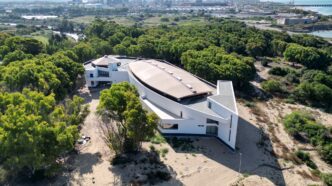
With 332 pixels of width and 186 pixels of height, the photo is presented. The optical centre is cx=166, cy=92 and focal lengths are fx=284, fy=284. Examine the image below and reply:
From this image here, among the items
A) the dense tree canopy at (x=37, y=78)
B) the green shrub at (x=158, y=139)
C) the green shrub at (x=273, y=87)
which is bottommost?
the green shrub at (x=158, y=139)

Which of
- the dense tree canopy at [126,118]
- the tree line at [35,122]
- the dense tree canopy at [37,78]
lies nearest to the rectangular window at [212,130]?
the dense tree canopy at [126,118]

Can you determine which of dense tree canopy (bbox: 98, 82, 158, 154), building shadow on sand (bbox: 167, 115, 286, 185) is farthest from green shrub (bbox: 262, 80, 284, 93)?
dense tree canopy (bbox: 98, 82, 158, 154)

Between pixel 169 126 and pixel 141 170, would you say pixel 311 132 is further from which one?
pixel 141 170

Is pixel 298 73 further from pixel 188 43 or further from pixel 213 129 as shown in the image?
pixel 213 129

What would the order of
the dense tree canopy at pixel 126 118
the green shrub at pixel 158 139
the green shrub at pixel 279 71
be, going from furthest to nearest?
the green shrub at pixel 279 71 → the green shrub at pixel 158 139 → the dense tree canopy at pixel 126 118

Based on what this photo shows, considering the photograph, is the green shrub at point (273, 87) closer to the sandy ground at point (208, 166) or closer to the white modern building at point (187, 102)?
the white modern building at point (187, 102)

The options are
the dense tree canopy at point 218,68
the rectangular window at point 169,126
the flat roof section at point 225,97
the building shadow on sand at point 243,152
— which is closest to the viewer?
the building shadow on sand at point 243,152

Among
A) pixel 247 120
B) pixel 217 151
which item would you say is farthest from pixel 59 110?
pixel 247 120
